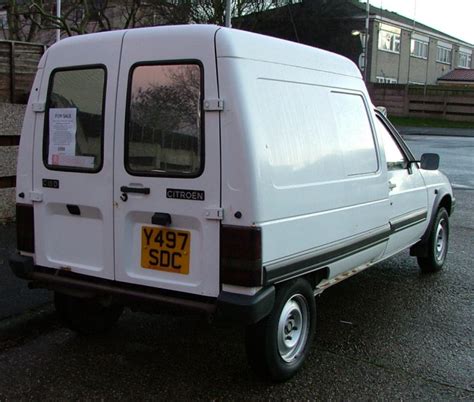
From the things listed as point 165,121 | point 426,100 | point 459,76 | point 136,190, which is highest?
point 459,76

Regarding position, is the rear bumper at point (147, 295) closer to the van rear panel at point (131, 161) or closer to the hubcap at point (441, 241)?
the van rear panel at point (131, 161)

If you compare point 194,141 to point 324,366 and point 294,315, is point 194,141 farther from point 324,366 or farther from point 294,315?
point 324,366

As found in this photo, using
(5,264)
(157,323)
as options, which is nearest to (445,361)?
(157,323)

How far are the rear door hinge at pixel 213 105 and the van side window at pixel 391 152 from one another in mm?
2205

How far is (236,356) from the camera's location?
4094 millimetres

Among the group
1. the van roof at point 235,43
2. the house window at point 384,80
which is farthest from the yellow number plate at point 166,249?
the house window at point 384,80

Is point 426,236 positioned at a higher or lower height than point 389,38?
lower

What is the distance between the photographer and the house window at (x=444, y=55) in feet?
176

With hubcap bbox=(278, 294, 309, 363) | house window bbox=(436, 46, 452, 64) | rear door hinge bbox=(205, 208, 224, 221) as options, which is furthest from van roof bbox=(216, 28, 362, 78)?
house window bbox=(436, 46, 452, 64)

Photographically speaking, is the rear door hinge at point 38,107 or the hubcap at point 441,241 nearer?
the rear door hinge at point 38,107

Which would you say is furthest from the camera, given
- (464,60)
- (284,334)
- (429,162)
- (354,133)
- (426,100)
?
(464,60)

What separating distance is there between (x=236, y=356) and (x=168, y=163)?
60.4 inches

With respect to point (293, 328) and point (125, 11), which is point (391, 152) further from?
point (125, 11)

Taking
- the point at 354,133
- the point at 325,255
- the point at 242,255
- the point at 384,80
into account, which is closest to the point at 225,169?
the point at 242,255
